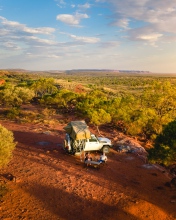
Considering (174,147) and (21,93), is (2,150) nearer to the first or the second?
(174,147)

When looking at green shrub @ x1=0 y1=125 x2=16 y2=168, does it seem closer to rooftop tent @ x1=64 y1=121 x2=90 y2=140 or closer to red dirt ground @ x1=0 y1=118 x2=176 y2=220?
red dirt ground @ x1=0 y1=118 x2=176 y2=220

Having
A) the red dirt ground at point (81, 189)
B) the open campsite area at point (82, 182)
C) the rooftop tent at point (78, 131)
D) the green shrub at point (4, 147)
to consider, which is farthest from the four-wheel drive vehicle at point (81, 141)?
the green shrub at point (4, 147)

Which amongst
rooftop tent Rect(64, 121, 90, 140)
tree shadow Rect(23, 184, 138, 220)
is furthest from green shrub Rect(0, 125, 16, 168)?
rooftop tent Rect(64, 121, 90, 140)

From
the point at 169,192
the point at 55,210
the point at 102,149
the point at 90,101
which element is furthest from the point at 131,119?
the point at 55,210

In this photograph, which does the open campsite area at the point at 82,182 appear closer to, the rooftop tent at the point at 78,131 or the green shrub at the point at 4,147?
the green shrub at the point at 4,147

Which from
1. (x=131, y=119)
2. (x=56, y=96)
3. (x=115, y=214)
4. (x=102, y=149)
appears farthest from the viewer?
(x=56, y=96)

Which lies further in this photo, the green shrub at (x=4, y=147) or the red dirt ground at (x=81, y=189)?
the green shrub at (x=4, y=147)
